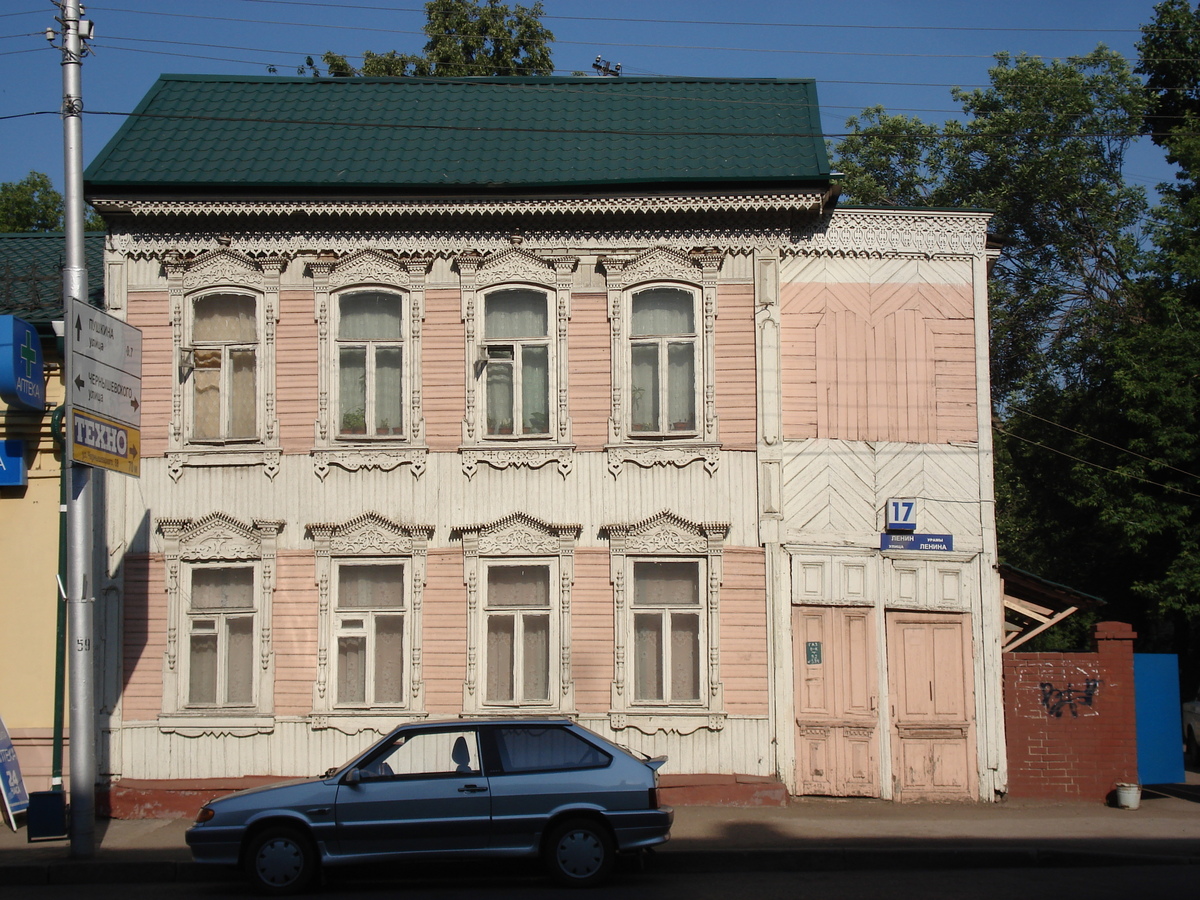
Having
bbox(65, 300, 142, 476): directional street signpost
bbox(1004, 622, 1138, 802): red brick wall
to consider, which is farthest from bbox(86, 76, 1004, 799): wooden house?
bbox(65, 300, 142, 476): directional street signpost

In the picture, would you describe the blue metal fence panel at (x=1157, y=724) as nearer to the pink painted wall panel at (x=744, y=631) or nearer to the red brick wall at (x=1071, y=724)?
the red brick wall at (x=1071, y=724)

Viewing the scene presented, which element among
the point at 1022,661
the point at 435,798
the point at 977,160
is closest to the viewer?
the point at 435,798

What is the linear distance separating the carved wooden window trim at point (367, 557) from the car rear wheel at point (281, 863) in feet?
14.3

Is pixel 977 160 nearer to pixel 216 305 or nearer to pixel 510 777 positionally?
pixel 216 305

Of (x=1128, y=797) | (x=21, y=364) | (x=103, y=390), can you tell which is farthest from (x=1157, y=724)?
(x=21, y=364)

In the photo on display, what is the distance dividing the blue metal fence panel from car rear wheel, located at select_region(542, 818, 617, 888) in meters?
8.10

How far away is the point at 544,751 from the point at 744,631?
4.65 metres

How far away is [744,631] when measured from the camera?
14.5 meters

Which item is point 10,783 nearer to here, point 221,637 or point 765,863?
point 221,637

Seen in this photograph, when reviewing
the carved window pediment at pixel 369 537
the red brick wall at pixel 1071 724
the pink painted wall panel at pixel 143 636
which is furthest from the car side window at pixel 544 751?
the red brick wall at pixel 1071 724

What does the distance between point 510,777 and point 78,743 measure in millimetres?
4525

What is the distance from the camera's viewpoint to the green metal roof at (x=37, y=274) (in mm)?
15422

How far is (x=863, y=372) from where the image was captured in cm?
1505

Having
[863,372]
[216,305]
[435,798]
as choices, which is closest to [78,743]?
[435,798]
